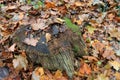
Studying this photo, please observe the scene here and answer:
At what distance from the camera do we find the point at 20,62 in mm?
3576

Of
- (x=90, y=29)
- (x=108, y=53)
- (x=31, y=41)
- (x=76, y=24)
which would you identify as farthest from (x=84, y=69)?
(x=76, y=24)

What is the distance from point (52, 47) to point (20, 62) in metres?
0.51

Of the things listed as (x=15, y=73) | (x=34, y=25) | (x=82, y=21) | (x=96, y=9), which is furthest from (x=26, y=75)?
(x=96, y=9)

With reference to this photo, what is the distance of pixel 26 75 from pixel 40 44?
0.49 meters

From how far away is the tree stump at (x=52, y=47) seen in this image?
11.4 feet

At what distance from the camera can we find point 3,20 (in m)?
4.50

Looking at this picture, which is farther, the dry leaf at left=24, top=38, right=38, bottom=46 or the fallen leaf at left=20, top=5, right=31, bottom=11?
the fallen leaf at left=20, top=5, right=31, bottom=11

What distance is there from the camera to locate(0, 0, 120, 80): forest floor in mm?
3613

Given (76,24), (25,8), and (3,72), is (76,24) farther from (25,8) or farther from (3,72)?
(3,72)

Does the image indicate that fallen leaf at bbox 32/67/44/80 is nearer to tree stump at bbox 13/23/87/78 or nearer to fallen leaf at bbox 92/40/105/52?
tree stump at bbox 13/23/87/78

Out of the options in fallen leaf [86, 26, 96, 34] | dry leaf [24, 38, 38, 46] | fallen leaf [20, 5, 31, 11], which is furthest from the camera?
fallen leaf [20, 5, 31, 11]

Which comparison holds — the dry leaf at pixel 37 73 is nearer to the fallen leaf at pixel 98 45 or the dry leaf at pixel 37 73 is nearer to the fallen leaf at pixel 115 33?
the fallen leaf at pixel 98 45

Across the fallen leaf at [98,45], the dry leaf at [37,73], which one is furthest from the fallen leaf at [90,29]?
the dry leaf at [37,73]

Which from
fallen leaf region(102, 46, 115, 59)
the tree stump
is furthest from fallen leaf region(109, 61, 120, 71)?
the tree stump
